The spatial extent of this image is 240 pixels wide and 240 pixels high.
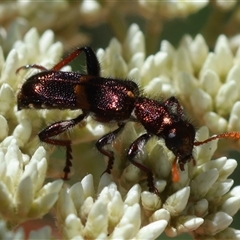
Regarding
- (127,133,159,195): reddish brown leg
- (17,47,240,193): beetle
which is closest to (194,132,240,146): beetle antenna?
(17,47,240,193): beetle

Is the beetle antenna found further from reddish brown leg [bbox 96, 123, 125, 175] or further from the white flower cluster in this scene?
reddish brown leg [bbox 96, 123, 125, 175]

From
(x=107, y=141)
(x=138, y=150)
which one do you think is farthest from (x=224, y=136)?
(x=107, y=141)

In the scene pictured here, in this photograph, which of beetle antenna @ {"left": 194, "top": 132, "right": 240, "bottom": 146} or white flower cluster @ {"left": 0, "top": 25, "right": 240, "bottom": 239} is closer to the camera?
white flower cluster @ {"left": 0, "top": 25, "right": 240, "bottom": 239}

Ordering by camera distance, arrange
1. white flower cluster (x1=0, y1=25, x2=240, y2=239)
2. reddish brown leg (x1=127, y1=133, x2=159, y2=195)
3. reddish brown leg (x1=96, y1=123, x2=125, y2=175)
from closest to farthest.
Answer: white flower cluster (x1=0, y1=25, x2=240, y2=239)
reddish brown leg (x1=127, y1=133, x2=159, y2=195)
reddish brown leg (x1=96, y1=123, x2=125, y2=175)

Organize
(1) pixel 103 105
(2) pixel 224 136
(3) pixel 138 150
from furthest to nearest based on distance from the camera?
(1) pixel 103 105
(2) pixel 224 136
(3) pixel 138 150

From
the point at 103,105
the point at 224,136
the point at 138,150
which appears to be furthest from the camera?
the point at 103,105

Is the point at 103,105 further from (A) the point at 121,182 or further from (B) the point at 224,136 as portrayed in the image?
(B) the point at 224,136

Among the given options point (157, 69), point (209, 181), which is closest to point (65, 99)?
point (157, 69)

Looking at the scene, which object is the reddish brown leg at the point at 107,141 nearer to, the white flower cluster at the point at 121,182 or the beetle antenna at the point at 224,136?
the white flower cluster at the point at 121,182

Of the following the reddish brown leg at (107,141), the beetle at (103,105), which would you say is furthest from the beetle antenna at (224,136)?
the reddish brown leg at (107,141)
